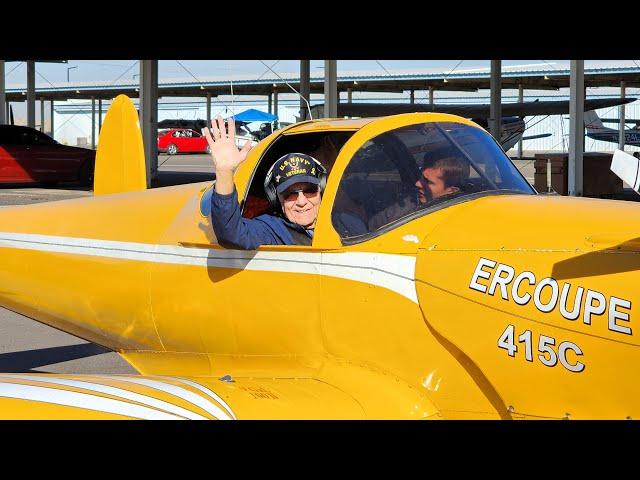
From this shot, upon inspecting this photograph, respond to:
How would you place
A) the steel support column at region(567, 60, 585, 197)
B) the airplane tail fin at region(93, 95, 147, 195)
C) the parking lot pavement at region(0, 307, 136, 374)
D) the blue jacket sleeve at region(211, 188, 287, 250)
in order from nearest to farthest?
the blue jacket sleeve at region(211, 188, 287, 250) → the airplane tail fin at region(93, 95, 147, 195) → the parking lot pavement at region(0, 307, 136, 374) → the steel support column at region(567, 60, 585, 197)

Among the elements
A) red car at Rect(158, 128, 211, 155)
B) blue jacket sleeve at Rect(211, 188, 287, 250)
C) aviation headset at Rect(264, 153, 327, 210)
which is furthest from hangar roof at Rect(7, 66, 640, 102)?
blue jacket sleeve at Rect(211, 188, 287, 250)

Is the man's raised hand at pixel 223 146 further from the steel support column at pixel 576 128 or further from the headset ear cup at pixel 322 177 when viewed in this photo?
the steel support column at pixel 576 128

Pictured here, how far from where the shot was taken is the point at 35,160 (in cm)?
2741

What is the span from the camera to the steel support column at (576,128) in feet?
67.9

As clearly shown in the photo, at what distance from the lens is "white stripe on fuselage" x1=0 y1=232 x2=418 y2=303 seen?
446 centimetres

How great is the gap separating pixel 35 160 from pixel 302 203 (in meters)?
23.9

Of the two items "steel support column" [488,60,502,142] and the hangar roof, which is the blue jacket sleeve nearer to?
"steel support column" [488,60,502,142]

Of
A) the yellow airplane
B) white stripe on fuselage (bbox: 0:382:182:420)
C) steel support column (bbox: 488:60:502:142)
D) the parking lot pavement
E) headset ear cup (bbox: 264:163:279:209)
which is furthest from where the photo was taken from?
steel support column (bbox: 488:60:502:142)

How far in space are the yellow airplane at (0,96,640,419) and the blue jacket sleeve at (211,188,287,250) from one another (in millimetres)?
85

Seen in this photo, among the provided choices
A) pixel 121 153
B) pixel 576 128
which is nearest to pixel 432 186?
pixel 121 153

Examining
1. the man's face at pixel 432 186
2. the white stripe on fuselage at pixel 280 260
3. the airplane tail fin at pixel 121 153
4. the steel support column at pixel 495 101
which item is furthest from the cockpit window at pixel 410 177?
the steel support column at pixel 495 101

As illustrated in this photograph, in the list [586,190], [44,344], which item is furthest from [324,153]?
[586,190]

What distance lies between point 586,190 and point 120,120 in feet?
58.8

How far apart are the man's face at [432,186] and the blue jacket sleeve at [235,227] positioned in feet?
2.89
